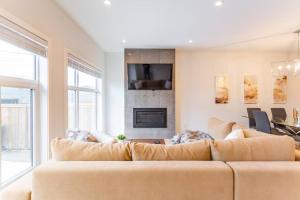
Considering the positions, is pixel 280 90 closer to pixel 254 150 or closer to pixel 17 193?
pixel 254 150

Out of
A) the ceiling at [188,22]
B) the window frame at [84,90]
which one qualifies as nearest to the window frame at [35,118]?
the window frame at [84,90]

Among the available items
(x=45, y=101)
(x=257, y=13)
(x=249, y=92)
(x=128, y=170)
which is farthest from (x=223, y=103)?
(x=128, y=170)

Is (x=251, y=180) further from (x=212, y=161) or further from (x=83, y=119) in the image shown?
(x=83, y=119)

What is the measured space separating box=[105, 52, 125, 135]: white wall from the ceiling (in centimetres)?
Answer: 83

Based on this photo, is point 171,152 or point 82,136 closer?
point 171,152

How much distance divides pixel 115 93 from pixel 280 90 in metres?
5.01

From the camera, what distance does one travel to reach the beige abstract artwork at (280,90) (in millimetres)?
7066

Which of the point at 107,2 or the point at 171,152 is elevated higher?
the point at 107,2

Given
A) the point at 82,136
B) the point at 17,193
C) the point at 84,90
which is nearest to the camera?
the point at 17,193

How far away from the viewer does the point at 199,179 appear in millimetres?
1646

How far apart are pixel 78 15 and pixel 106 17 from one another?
47 centimetres

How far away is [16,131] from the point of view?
2.78 m

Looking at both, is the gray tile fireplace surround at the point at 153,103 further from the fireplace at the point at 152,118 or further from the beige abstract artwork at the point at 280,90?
the beige abstract artwork at the point at 280,90

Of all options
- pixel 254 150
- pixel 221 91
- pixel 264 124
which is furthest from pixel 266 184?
pixel 221 91
